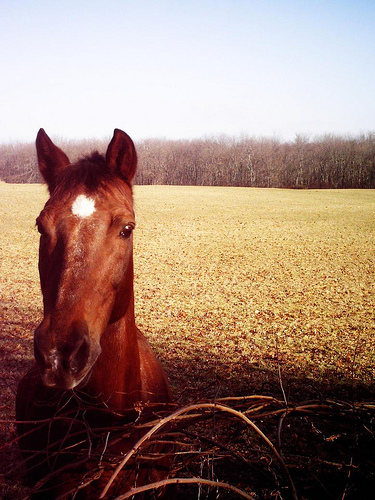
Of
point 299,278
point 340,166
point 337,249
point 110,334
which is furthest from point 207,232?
point 340,166

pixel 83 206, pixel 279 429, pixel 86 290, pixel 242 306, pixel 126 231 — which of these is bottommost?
pixel 242 306

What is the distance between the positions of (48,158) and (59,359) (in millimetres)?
1391

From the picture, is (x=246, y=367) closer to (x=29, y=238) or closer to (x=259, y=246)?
(x=259, y=246)

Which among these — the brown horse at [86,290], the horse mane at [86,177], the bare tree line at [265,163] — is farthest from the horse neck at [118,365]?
the bare tree line at [265,163]

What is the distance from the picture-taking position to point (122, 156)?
2.32 metres

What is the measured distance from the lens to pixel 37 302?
33.2 feet

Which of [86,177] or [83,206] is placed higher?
[86,177]

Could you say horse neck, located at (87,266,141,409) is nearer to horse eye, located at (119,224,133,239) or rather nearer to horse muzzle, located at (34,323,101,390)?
horse eye, located at (119,224,133,239)

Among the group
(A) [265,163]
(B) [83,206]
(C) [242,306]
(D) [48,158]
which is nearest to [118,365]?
(B) [83,206]

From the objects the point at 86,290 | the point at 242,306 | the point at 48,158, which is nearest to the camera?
the point at 86,290

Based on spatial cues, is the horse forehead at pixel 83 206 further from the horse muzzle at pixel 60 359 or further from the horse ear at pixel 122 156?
the horse muzzle at pixel 60 359

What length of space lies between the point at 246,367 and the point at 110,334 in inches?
201

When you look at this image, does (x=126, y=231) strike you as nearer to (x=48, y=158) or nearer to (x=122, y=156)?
(x=122, y=156)

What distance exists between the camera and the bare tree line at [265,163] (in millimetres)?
57250
